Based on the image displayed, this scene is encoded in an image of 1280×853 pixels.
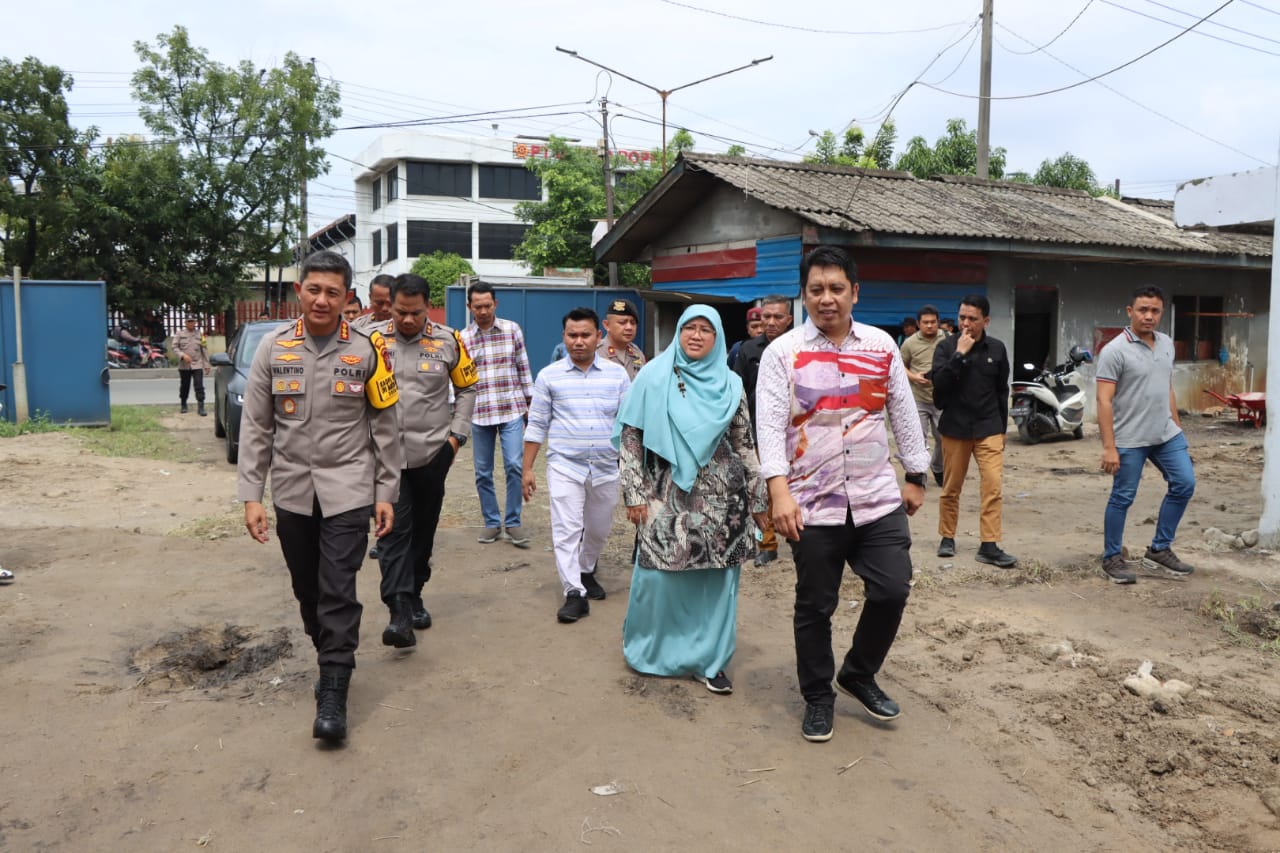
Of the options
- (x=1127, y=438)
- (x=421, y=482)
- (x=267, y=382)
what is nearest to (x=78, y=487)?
(x=421, y=482)

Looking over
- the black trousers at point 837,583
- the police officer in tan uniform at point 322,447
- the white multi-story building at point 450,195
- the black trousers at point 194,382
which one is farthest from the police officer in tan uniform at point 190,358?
the white multi-story building at point 450,195

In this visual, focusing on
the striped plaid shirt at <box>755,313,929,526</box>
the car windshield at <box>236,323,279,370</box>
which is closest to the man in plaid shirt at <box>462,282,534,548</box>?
the striped plaid shirt at <box>755,313,929,526</box>

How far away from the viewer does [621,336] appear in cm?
644

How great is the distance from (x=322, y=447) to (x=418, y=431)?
45.9 inches

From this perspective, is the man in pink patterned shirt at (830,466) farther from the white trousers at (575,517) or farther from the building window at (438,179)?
the building window at (438,179)

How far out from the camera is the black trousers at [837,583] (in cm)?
385

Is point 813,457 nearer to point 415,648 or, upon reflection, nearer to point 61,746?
point 415,648

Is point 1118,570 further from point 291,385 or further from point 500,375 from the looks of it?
point 291,385

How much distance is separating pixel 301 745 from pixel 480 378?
12.0 ft

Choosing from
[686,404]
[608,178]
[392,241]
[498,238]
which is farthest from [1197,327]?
[392,241]

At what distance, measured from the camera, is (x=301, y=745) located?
12.6 feet

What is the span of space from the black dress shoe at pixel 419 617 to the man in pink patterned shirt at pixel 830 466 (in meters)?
2.26

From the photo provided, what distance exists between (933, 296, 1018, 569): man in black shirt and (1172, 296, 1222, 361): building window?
12.4 m

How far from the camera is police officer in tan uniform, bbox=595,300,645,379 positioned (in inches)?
253
